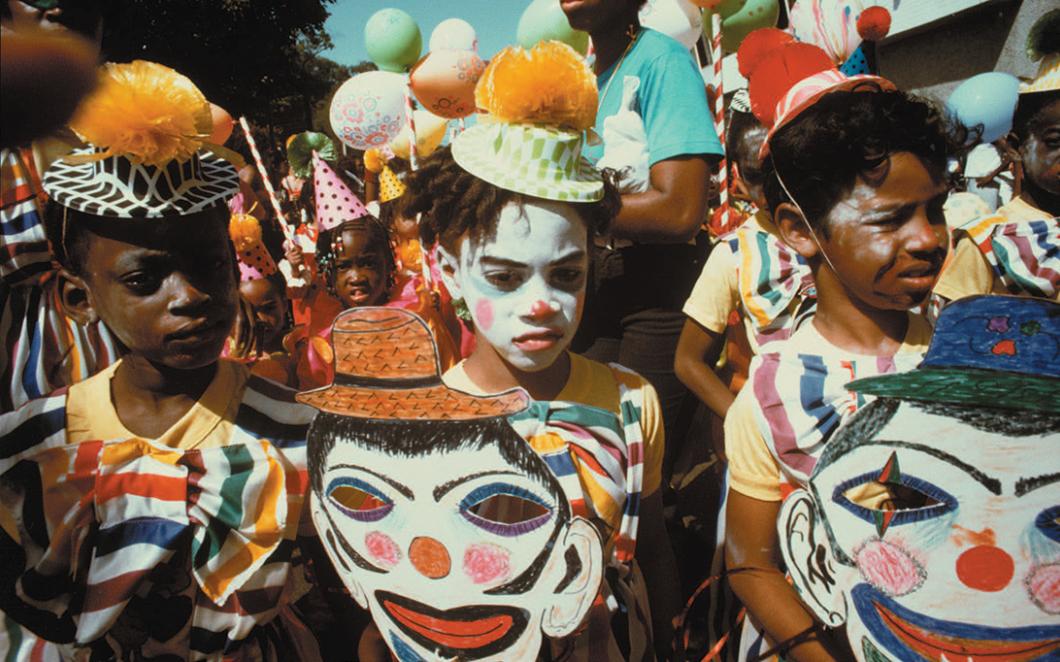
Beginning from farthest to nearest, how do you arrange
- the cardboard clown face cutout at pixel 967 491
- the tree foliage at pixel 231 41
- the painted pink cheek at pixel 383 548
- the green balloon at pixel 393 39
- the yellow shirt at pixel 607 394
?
Result: 1. the tree foliage at pixel 231 41
2. the green balloon at pixel 393 39
3. the yellow shirt at pixel 607 394
4. the painted pink cheek at pixel 383 548
5. the cardboard clown face cutout at pixel 967 491

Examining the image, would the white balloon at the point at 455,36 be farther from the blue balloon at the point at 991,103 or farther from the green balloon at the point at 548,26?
the blue balloon at the point at 991,103

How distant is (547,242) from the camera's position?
3.91ft

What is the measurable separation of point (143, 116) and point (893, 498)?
1.42 meters

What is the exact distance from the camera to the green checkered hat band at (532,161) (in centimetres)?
117

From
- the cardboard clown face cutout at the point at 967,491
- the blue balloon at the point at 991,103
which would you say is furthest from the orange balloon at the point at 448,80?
the blue balloon at the point at 991,103

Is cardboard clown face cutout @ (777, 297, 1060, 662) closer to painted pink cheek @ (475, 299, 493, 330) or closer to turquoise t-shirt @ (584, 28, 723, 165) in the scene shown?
painted pink cheek @ (475, 299, 493, 330)

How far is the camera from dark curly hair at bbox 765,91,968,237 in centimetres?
117

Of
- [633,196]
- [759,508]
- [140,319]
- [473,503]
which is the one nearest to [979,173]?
[633,196]

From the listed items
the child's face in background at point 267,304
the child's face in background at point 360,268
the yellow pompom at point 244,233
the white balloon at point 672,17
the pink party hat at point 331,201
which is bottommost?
the child's face in background at point 267,304

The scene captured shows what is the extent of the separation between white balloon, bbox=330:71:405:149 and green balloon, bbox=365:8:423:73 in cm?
36

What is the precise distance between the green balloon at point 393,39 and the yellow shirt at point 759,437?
10.5ft

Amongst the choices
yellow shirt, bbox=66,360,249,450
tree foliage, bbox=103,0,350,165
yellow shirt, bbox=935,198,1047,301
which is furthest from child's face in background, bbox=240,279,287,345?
tree foliage, bbox=103,0,350,165

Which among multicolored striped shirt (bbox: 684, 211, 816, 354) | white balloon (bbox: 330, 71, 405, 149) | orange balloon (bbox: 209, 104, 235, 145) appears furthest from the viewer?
white balloon (bbox: 330, 71, 405, 149)

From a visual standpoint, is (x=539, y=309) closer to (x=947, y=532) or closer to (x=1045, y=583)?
(x=947, y=532)
